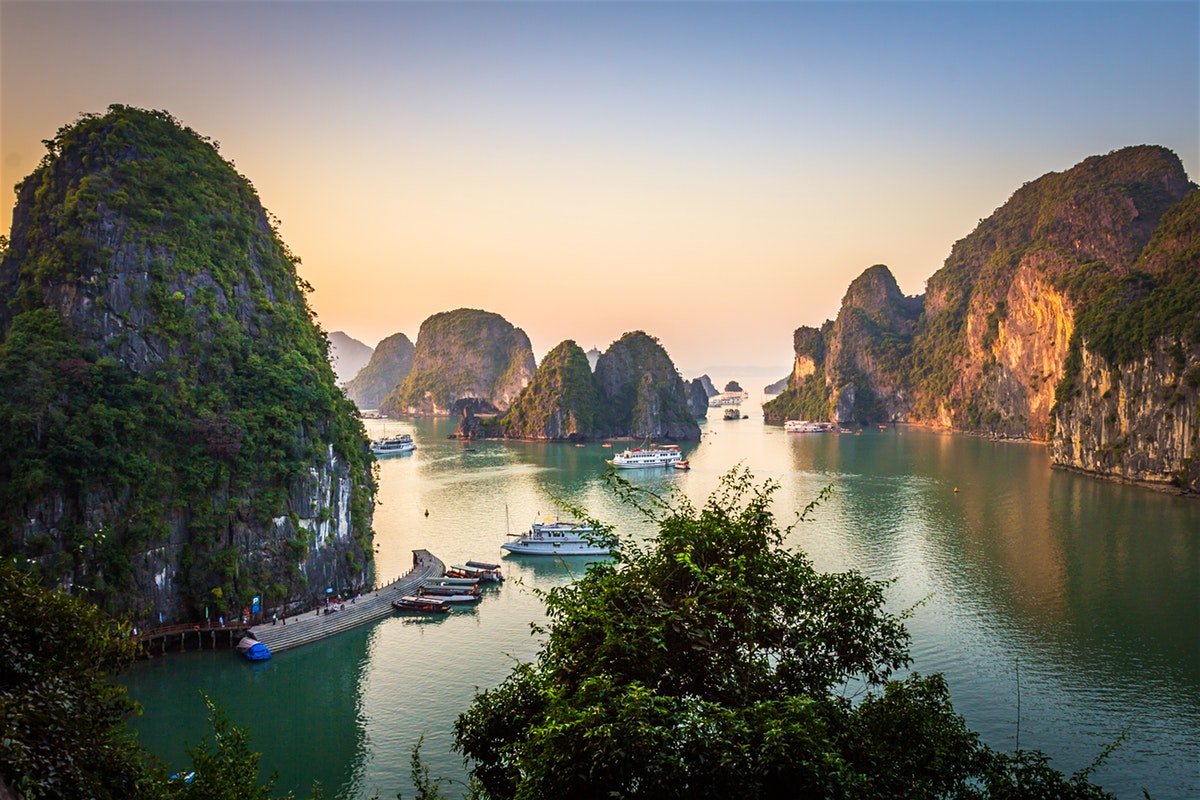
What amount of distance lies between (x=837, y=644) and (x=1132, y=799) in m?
10.8

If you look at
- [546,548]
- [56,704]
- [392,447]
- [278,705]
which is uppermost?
[392,447]

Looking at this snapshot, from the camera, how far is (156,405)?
95.3 feet

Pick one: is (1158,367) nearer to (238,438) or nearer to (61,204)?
(238,438)

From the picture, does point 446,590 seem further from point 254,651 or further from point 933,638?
point 933,638

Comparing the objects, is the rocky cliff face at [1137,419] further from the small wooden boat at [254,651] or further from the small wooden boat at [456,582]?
the small wooden boat at [254,651]

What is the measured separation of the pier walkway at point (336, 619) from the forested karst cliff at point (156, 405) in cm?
141

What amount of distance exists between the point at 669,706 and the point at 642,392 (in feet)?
339

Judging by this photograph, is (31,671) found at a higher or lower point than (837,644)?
higher

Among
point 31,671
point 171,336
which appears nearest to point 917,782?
point 31,671

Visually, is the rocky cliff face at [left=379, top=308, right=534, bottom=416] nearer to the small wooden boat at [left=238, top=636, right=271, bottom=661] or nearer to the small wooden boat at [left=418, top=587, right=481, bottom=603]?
the small wooden boat at [left=418, top=587, right=481, bottom=603]

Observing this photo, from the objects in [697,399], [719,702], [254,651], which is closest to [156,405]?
[254,651]

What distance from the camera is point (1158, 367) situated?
59.1m

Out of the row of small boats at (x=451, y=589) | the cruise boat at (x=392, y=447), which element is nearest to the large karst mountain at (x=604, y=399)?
the cruise boat at (x=392, y=447)

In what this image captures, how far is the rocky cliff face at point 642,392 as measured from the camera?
11269 cm
